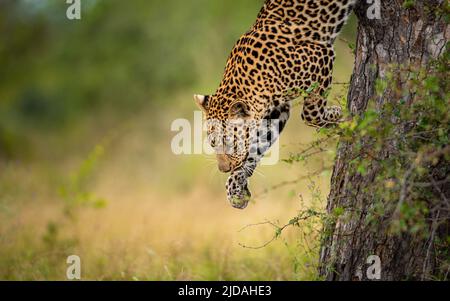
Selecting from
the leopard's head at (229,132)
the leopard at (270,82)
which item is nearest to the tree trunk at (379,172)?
the leopard at (270,82)

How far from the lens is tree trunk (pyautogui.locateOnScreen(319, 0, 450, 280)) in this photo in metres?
5.64

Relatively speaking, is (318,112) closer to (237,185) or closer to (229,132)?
(229,132)

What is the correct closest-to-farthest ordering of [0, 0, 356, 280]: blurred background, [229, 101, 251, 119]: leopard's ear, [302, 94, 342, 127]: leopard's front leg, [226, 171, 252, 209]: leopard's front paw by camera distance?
1. [302, 94, 342, 127]: leopard's front leg
2. [229, 101, 251, 119]: leopard's ear
3. [226, 171, 252, 209]: leopard's front paw
4. [0, 0, 356, 280]: blurred background

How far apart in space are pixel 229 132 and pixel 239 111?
0.98ft

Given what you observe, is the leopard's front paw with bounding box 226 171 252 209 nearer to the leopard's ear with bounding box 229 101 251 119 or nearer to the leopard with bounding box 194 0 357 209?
the leopard with bounding box 194 0 357 209

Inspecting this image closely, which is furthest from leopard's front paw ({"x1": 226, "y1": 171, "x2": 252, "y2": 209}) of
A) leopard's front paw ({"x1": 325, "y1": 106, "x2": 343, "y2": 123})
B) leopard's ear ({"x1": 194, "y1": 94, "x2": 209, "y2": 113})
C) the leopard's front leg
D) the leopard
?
leopard's front paw ({"x1": 325, "y1": 106, "x2": 343, "y2": 123})

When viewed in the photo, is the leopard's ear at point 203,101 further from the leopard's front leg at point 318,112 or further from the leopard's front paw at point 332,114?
the leopard's front paw at point 332,114

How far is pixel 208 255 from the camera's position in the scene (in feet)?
28.3

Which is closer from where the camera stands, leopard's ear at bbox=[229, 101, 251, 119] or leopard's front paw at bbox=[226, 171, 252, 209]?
leopard's ear at bbox=[229, 101, 251, 119]

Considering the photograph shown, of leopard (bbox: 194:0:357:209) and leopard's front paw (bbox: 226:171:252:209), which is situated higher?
leopard (bbox: 194:0:357:209)

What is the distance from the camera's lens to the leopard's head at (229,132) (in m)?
7.24

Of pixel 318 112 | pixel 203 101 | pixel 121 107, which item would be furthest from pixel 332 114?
pixel 121 107

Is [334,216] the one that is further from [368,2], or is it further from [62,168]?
[62,168]
